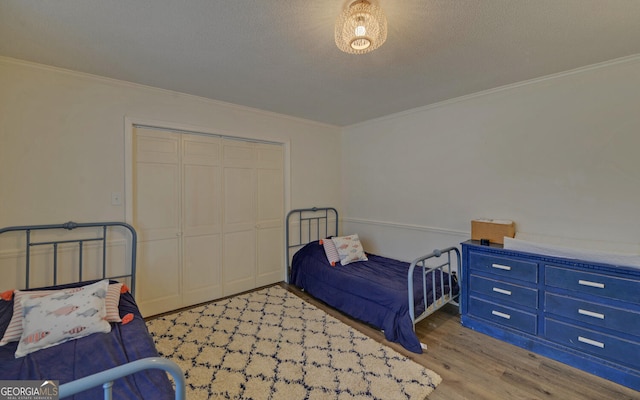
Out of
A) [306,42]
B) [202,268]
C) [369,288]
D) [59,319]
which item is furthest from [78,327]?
[306,42]

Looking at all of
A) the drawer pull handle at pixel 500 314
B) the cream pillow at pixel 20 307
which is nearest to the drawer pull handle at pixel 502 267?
the drawer pull handle at pixel 500 314

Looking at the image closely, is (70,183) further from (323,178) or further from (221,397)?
(323,178)

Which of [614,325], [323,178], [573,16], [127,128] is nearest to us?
[573,16]

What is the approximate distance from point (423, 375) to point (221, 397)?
1.42m

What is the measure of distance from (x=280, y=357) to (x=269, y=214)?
193 centimetres

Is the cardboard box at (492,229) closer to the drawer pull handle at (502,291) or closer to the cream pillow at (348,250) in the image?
the drawer pull handle at (502,291)

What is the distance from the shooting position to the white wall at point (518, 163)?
220 cm

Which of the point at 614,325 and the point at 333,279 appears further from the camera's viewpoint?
the point at 333,279

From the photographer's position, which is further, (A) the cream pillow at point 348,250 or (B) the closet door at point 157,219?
(A) the cream pillow at point 348,250

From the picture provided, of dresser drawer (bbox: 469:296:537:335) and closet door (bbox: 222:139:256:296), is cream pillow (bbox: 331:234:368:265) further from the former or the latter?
dresser drawer (bbox: 469:296:537:335)

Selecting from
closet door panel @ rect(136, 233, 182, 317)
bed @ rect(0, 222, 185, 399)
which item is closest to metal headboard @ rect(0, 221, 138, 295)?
bed @ rect(0, 222, 185, 399)

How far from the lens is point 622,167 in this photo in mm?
2184

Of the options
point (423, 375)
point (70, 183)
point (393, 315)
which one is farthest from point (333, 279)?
point (70, 183)

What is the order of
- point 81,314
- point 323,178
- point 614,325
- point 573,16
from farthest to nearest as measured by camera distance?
point 323,178
point 614,325
point 81,314
point 573,16
